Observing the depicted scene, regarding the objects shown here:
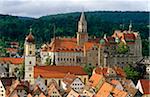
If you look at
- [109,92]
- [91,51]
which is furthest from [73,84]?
[91,51]

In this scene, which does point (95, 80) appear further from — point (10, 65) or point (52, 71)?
point (10, 65)

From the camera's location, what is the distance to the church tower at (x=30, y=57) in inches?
1606

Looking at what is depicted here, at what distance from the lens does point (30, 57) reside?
41500 mm

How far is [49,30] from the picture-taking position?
8688cm

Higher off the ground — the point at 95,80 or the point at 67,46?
the point at 67,46

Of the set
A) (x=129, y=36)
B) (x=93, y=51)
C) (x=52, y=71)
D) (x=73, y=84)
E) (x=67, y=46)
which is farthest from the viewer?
(x=129, y=36)

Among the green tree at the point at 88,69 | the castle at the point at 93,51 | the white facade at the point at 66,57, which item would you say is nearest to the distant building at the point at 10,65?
the castle at the point at 93,51

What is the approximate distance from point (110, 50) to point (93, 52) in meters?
1.86

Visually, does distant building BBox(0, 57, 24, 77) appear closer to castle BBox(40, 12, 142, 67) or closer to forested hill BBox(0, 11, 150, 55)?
castle BBox(40, 12, 142, 67)

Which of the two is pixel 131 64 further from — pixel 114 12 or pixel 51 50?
pixel 114 12

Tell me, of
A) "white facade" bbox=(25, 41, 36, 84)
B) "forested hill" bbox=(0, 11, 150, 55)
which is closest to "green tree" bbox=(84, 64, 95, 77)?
"white facade" bbox=(25, 41, 36, 84)

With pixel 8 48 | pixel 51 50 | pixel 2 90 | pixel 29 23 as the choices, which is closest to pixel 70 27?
pixel 29 23

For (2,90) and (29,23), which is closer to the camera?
(2,90)

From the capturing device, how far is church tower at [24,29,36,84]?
134 ft
